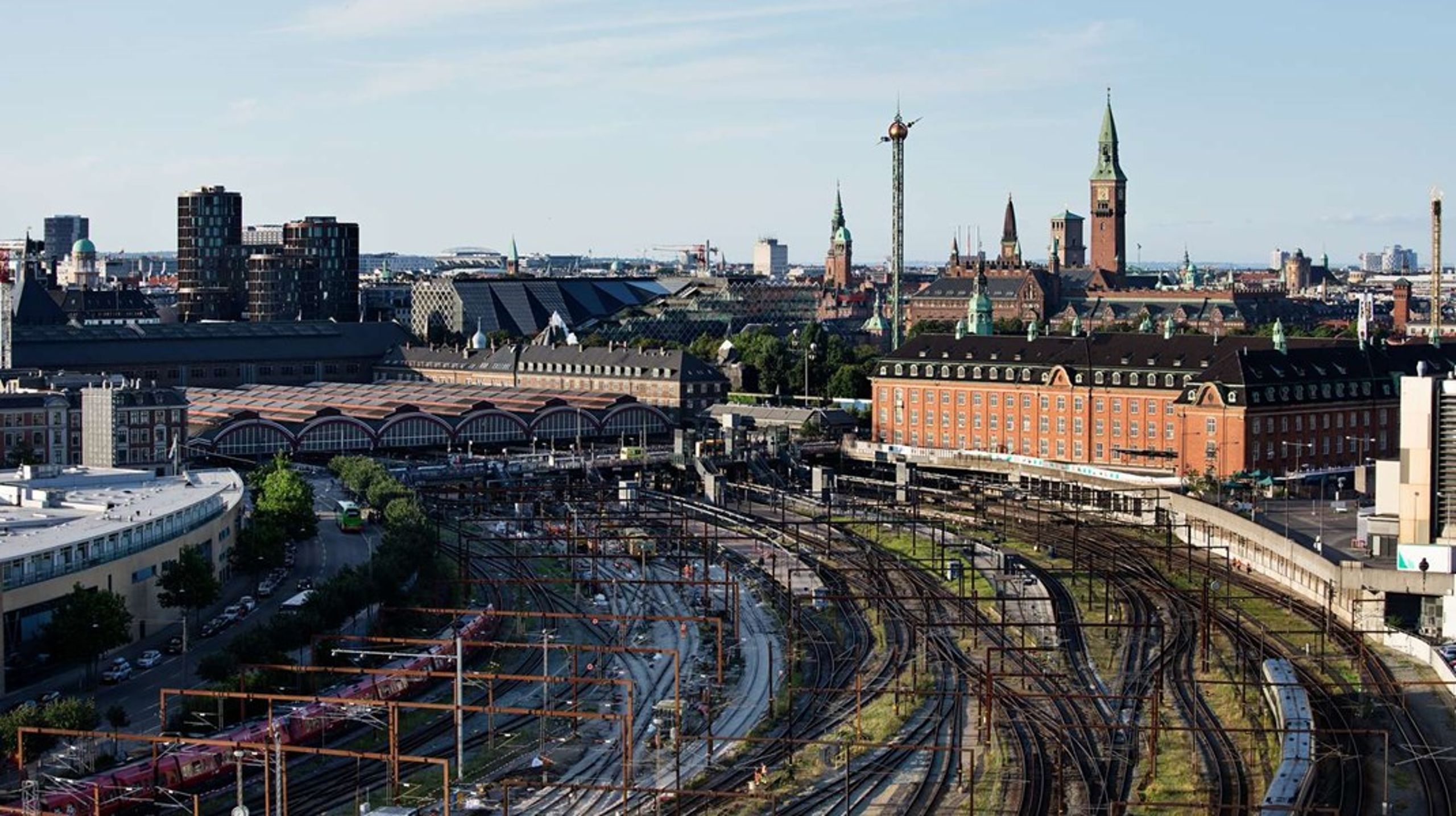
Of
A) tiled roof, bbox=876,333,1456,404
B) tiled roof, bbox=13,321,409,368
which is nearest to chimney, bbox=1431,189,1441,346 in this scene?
tiled roof, bbox=876,333,1456,404

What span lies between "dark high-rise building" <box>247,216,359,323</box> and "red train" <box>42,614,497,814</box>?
107380 mm

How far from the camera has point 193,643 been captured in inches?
2103

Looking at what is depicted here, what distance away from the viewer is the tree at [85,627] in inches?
1889

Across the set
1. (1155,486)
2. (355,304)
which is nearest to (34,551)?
(1155,486)

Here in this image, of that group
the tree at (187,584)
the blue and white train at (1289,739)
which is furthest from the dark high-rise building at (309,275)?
the blue and white train at (1289,739)

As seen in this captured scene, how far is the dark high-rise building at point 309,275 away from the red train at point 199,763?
107 meters

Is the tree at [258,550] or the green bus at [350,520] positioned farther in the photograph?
the green bus at [350,520]

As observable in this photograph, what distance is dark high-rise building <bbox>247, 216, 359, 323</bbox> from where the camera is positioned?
157 m

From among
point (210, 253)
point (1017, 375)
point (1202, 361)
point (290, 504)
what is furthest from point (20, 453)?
point (210, 253)

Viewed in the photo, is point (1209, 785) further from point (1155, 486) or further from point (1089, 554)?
point (1155, 486)

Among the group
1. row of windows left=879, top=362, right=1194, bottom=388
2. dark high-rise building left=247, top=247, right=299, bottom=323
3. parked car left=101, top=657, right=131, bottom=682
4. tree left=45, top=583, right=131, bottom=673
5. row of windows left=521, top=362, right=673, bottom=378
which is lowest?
parked car left=101, top=657, right=131, bottom=682

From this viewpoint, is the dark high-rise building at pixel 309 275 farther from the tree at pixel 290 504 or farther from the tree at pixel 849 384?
the tree at pixel 290 504

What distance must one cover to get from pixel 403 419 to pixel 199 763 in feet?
199

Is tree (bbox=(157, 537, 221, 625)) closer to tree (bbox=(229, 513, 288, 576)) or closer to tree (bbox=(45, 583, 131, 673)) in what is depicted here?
tree (bbox=(45, 583, 131, 673))
